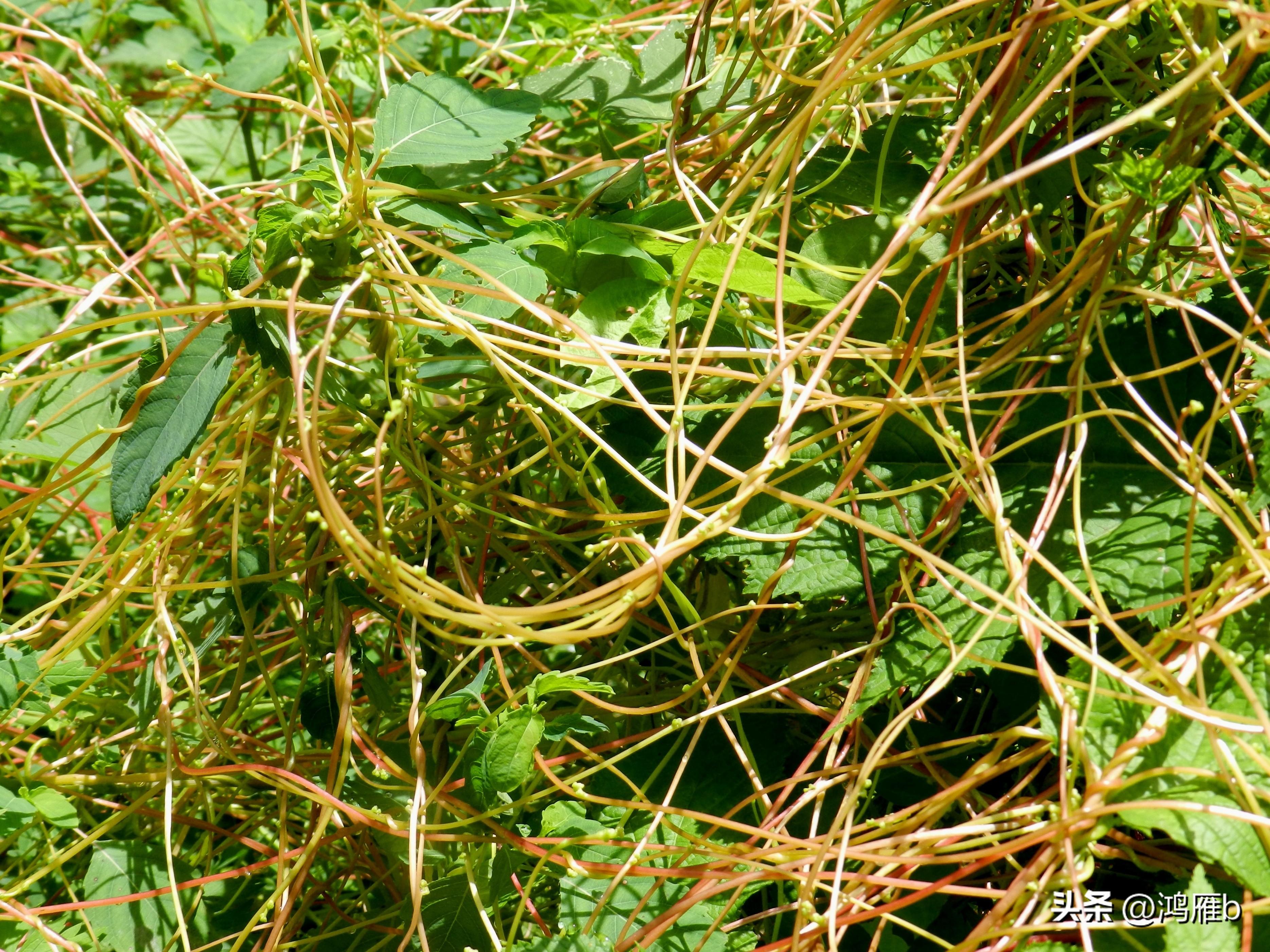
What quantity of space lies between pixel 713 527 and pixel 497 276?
0.27 metres

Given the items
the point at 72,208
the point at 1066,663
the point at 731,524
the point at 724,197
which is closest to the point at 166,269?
the point at 72,208

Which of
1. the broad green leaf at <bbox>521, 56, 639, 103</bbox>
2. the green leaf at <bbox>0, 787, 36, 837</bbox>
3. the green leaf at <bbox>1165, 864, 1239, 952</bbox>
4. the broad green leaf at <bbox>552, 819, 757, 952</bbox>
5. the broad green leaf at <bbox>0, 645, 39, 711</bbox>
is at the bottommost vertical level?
the green leaf at <bbox>0, 787, 36, 837</bbox>

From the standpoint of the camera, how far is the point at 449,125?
0.80 metres

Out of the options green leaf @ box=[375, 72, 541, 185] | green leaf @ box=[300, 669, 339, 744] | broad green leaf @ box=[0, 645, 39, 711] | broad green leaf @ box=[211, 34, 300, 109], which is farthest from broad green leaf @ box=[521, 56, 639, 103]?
broad green leaf @ box=[0, 645, 39, 711]

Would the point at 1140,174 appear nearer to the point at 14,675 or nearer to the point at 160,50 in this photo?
the point at 14,675

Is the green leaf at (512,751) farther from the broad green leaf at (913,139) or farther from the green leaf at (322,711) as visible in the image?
the broad green leaf at (913,139)

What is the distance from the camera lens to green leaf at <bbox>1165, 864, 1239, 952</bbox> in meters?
0.58

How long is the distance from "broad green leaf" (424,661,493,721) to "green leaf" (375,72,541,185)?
410mm

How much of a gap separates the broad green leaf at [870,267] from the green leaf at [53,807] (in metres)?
0.81

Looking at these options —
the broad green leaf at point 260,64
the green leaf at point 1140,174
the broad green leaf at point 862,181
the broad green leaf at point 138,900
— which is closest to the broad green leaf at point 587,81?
the broad green leaf at point 862,181

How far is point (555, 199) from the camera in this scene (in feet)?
2.96

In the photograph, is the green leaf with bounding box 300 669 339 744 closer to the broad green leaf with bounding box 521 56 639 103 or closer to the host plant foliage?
the host plant foliage

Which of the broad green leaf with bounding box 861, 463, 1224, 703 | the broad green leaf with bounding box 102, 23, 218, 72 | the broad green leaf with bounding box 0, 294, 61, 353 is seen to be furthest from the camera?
the broad green leaf with bounding box 102, 23, 218, 72
